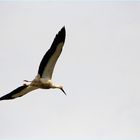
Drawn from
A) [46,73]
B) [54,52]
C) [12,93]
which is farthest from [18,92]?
[54,52]

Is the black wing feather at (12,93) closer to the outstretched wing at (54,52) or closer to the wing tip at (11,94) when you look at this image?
the wing tip at (11,94)

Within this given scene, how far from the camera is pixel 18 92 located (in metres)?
70.0

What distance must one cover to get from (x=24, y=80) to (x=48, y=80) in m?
2.00

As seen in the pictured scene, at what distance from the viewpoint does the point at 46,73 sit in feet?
228

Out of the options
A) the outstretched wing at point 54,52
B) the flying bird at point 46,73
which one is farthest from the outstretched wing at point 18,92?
the outstretched wing at point 54,52

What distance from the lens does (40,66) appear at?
6844 cm

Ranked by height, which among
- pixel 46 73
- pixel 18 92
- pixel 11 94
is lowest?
pixel 11 94

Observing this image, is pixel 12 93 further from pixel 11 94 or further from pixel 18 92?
pixel 18 92

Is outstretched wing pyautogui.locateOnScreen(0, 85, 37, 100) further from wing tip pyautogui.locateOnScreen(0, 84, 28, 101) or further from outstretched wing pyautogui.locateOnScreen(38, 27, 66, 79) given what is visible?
outstretched wing pyautogui.locateOnScreen(38, 27, 66, 79)

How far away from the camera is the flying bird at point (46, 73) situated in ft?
222

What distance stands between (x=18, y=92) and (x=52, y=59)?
10.3 feet

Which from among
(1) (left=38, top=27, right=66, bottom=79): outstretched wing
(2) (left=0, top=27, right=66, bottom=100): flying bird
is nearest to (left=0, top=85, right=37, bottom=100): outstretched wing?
(2) (left=0, top=27, right=66, bottom=100): flying bird

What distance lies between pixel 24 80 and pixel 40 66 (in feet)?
3.74

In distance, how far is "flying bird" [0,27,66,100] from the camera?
6775 centimetres
